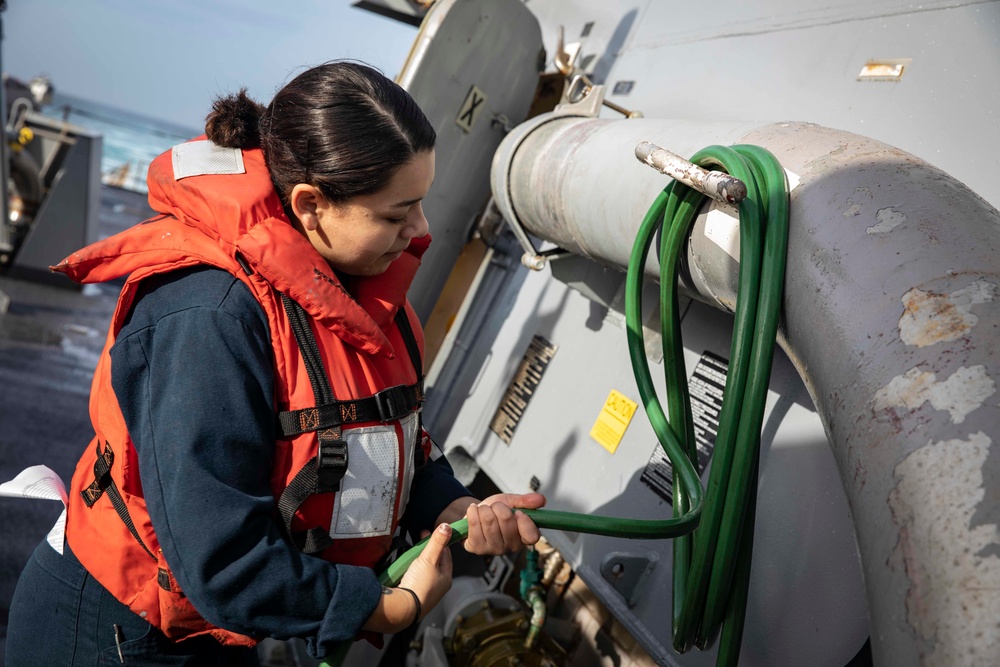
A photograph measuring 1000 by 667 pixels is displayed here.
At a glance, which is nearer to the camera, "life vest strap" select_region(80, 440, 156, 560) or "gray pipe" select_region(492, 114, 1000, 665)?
"gray pipe" select_region(492, 114, 1000, 665)

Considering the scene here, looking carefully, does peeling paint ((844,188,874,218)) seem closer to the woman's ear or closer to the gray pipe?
the gray pipe

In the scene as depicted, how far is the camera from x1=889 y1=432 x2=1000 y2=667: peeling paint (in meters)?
0.80

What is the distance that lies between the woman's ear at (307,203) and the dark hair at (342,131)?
Result: 2cm

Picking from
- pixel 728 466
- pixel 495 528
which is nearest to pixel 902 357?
pixel 728 466

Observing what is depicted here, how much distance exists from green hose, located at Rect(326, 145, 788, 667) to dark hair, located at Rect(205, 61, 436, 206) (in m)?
0.54

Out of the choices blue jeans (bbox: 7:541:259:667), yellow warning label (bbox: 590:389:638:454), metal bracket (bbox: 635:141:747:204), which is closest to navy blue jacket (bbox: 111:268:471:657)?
blue jeans (bbox: 7:541:259:667)

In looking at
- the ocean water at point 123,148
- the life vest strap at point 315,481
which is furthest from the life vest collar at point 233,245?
the ocean water at point 123,148

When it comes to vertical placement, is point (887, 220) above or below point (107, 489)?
above

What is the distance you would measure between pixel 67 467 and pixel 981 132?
4463 mm

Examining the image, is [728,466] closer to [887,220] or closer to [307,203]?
[887,220]

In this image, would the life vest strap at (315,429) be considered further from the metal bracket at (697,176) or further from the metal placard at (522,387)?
the metal placard at (522,387)

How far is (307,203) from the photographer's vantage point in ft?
4.33

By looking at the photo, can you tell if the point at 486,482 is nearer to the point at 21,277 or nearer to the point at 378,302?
the point at 378,302

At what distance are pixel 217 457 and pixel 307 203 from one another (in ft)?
1.43
